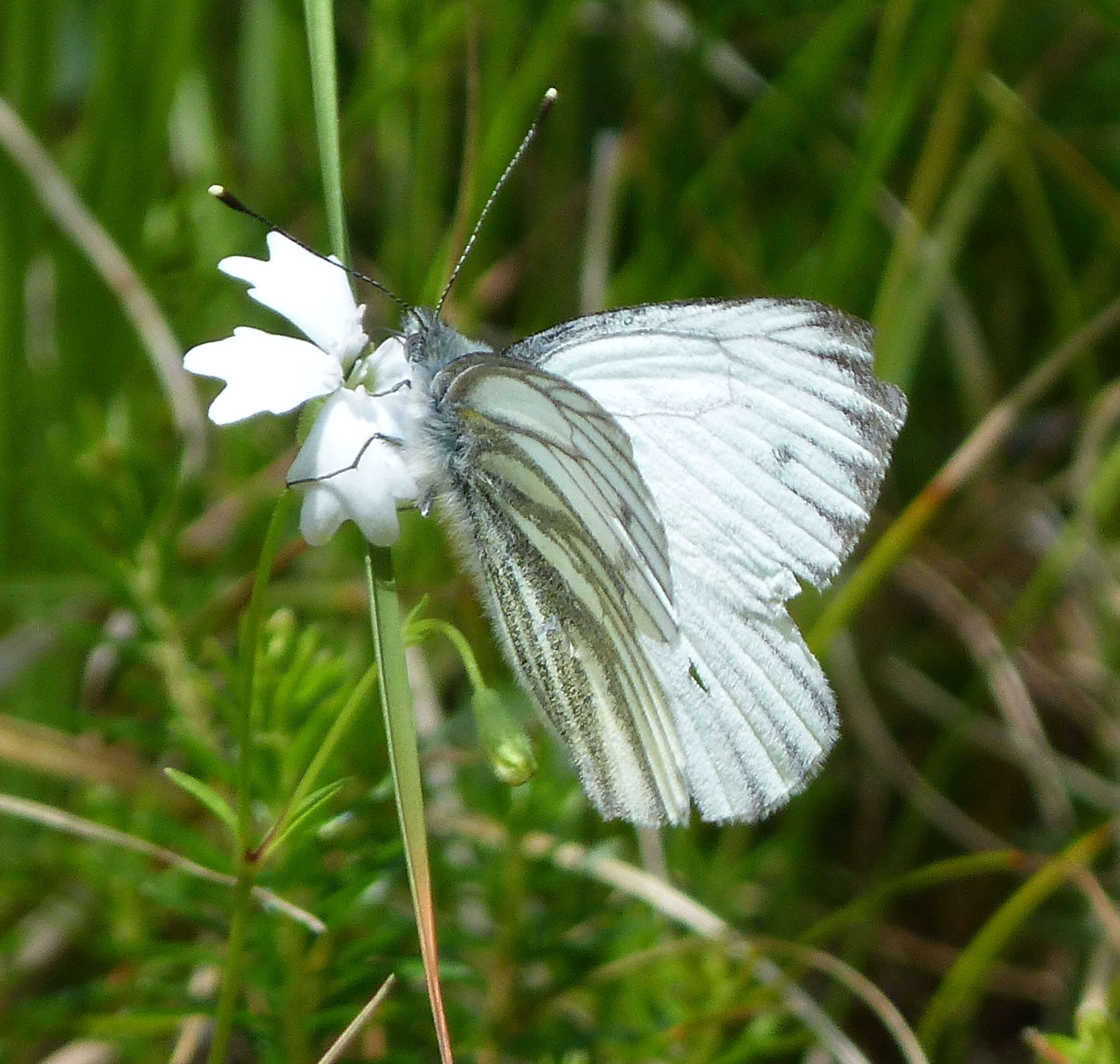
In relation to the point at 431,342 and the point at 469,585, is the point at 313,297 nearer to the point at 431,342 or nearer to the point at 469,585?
the point at 431,342

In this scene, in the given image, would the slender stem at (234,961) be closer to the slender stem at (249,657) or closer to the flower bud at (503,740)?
A: the slender stem at (249,657)

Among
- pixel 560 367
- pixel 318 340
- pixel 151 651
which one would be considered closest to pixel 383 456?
pixel 318 340

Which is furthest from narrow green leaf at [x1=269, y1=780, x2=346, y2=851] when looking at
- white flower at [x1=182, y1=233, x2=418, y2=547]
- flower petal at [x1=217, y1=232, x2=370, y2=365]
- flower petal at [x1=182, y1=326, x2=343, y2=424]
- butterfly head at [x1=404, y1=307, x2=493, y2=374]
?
butterfly head at [x1=404, y1=307, x2=493, y2=374]

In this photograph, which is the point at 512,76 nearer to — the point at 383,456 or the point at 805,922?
the point at 383,456

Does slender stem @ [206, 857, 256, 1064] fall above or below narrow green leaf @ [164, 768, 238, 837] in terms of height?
below

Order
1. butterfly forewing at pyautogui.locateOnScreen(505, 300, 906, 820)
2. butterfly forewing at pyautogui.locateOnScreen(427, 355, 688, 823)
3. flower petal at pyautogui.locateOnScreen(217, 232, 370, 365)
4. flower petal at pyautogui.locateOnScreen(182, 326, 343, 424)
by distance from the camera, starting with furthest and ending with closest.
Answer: butterfly forewing at pyautogui.locateOnScreen(505, 300, 906, 820) < butterfly forewing at pyautogui.locateOnScreen(427, 355, 688, 823) < flower petal at pyautogui.locateOnScreen(217, 232, 370, 365) < flower petal at pyautogui.locateOnScreen(182, 326, 343, 424)

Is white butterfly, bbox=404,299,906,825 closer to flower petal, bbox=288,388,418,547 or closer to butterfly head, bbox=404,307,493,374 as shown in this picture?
butterfly head, bbox=404,307,493,374

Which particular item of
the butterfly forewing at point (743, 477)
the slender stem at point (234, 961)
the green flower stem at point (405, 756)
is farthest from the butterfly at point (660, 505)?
the slender stem at point (234, 961)
